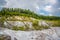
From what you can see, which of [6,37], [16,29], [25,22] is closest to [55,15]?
[25,22]

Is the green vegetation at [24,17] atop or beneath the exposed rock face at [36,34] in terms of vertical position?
atop

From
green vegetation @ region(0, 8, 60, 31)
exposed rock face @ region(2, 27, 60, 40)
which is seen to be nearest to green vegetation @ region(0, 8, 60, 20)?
green vegetation @ region(0, 8, 60, 31)

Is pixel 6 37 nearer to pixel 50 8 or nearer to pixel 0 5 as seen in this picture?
pixel 0 5

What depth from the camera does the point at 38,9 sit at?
195 centimetres

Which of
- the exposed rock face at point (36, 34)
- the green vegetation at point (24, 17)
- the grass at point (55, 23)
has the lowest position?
the exposed rock face at point (36, 34)

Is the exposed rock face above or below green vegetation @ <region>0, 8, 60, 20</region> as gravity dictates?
below

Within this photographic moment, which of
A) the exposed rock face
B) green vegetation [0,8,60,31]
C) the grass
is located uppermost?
green vegetation [0,8,60,31]

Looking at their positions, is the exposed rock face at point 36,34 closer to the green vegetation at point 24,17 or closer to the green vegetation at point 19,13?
the green vegetation at point 24,17

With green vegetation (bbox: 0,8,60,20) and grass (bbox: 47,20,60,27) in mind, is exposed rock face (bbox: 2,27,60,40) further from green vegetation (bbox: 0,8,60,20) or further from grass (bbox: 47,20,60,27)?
green vegetation (bbox: 0,8,60,20)

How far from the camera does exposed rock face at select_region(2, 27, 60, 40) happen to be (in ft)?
6.06

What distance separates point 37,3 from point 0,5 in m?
0.55

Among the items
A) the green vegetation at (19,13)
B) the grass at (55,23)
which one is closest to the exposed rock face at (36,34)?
the grass at (55,23)

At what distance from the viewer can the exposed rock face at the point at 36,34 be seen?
1.85m

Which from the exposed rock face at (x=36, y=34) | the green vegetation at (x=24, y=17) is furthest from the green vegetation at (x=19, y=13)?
the exposed rock face at (x=36, y=34)
